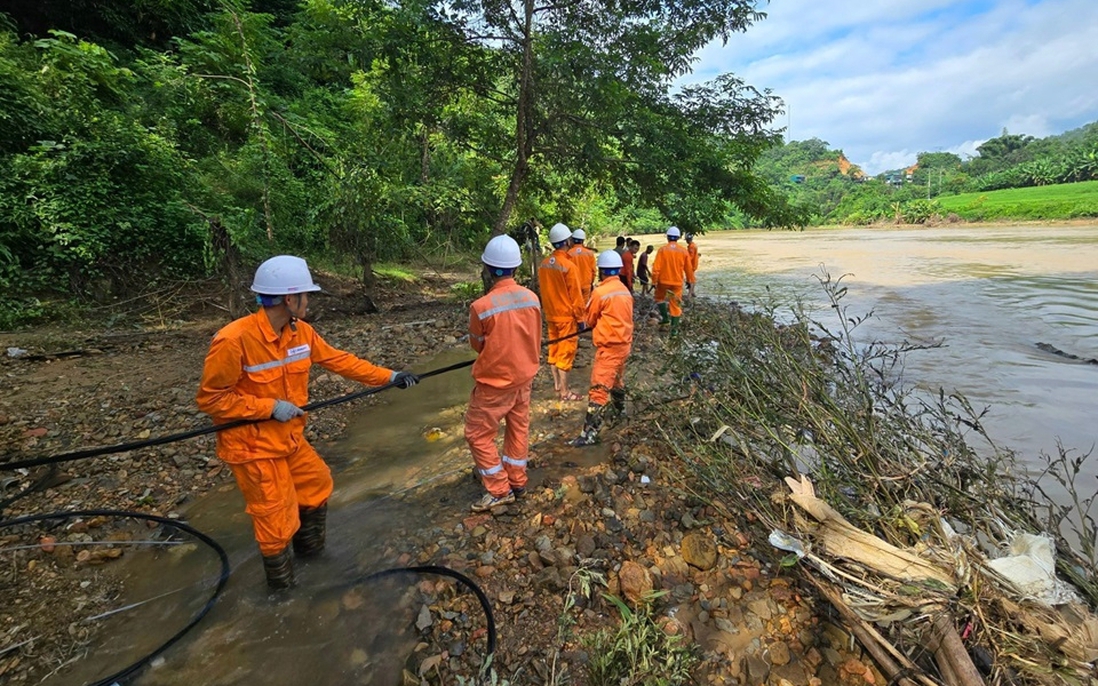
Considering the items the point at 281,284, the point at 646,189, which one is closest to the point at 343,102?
the point at 646,189

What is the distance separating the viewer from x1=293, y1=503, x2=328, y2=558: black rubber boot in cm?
290

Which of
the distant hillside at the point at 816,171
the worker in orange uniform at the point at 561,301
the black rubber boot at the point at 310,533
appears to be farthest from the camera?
the distant hillside at the point at 816,171

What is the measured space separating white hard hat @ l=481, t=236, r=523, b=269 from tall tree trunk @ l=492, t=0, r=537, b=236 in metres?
4.66

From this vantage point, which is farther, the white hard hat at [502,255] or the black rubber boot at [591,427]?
the black rubber boot at [591,427]

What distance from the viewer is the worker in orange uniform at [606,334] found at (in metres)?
4.20

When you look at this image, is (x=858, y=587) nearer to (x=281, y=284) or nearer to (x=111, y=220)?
(x=281, y=284)

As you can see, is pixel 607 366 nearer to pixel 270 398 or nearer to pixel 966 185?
pixel 270 398

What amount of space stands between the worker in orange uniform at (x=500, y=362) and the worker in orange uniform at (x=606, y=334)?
100cm

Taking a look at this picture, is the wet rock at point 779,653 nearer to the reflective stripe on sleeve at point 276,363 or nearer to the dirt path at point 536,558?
the dirt path at point 536,558

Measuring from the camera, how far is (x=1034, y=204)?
1462 inches

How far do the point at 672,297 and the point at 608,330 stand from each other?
365 cm

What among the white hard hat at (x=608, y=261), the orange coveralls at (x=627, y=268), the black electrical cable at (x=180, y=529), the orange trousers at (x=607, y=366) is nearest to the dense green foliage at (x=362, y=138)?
the orange coveralls at (x=627, y=268)

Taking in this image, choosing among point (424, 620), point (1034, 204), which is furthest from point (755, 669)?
point (1034, 204)

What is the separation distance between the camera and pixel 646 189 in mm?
7816
